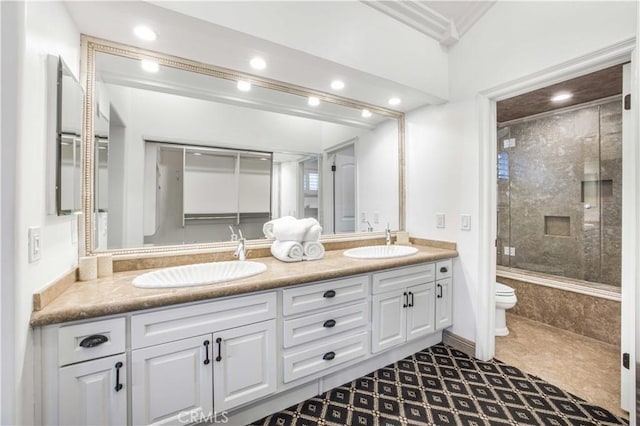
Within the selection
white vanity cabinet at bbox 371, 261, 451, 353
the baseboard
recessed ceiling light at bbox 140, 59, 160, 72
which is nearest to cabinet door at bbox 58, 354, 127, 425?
white vanity cabinet at bbox 371, 261, 451, 353

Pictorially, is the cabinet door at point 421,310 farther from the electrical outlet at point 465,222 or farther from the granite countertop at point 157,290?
the electrical outlet at point 465,222

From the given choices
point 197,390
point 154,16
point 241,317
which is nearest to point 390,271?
point 241,317

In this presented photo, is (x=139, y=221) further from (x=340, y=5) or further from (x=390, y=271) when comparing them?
(x=340, y=5)

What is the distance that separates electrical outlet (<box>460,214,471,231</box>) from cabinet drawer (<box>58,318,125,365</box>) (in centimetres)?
231

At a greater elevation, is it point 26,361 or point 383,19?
point 383,19

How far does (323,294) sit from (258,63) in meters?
1.55

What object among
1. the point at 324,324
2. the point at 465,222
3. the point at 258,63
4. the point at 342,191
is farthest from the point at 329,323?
the point at 258,63

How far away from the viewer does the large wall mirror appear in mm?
1622

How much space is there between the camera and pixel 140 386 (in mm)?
1169

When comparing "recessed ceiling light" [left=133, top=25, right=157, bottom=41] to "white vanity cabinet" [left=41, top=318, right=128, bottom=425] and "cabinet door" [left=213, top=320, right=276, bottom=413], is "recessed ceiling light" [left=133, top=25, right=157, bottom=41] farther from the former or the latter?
"cabinet door" [left=213, top=320, right=276, bottom=413]

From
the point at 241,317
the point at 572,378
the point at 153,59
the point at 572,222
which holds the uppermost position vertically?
the point at 153,59

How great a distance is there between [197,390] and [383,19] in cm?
253

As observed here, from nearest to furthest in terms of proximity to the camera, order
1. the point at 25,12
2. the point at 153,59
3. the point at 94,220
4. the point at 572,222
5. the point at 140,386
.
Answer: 1. the point at 25,12
2. the point at 140,386
3. the point at 94,220
4. the point at 153,59
5. the point at 572,222

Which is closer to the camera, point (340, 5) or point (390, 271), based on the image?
point (340, 5)
